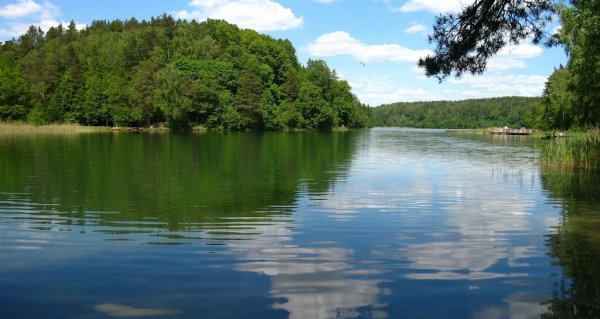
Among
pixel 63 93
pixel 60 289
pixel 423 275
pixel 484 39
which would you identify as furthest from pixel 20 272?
pixel 63 93

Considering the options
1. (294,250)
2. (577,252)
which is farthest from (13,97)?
(577,252)

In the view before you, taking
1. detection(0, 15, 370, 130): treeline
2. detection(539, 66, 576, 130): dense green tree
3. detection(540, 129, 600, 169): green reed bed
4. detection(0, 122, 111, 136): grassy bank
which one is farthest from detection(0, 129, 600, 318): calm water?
detection(0, 15, 370, 130): treeline

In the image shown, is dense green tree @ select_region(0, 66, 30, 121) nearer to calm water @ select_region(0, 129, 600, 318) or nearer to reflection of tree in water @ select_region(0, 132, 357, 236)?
reflection of tree in water @ select_region(0, 132, 357, 236)

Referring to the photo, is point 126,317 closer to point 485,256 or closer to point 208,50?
point 485,256

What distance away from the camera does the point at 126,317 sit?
656cm

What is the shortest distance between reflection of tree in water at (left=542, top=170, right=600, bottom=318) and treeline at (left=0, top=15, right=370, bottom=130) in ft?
267

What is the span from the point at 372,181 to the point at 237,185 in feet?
20.2

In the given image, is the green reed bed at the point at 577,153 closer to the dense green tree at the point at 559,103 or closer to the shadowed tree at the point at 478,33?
the shadowed tree at the point at 478,33

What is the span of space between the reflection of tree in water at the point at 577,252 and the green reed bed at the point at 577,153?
7627mm

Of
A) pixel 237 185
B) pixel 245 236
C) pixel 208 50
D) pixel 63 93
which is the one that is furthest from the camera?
pixel 208 50

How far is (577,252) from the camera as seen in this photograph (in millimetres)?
9984

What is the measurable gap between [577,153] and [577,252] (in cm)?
2044

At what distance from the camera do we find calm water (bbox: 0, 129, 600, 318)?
707 centimetres

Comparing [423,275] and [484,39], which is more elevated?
[484,39]
